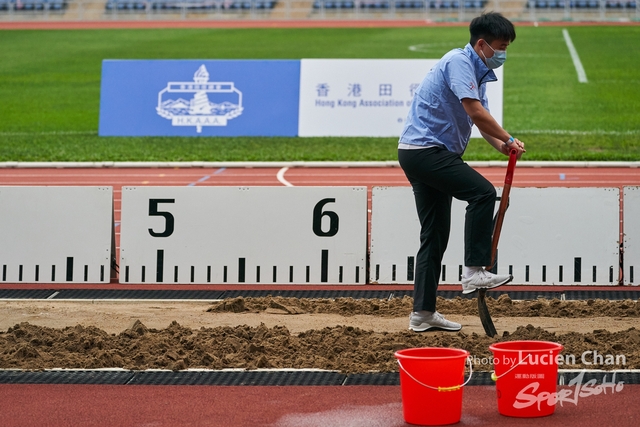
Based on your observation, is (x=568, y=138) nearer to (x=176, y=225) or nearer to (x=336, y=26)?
(x=176, y=225)

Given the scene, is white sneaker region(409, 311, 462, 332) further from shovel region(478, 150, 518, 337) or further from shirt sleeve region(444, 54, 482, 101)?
shirt sleeve region(444, 54, 482, 101)

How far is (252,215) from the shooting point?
9.62 metres

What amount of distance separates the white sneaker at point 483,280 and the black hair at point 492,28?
142 centimetres

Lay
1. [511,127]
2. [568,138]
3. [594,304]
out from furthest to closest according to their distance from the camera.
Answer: [511,127] < [568,138] < [594,304]

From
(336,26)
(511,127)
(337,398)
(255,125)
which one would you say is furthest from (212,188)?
(336,26)

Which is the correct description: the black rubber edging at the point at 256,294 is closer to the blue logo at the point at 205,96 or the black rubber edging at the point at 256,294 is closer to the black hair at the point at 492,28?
the black hair at the point at 492,28

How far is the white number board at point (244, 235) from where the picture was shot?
30.9ft

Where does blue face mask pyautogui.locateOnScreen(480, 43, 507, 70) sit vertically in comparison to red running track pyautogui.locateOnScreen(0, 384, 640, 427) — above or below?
above

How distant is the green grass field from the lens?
20016mm

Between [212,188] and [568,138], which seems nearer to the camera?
[212,188]

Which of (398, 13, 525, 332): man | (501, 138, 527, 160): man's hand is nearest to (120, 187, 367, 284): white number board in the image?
(398, 13, 525, 332): man

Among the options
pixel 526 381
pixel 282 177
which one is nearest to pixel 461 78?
pixel 526 381

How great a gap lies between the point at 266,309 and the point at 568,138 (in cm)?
1493

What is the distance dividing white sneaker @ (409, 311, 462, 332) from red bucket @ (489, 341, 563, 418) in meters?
1.73
